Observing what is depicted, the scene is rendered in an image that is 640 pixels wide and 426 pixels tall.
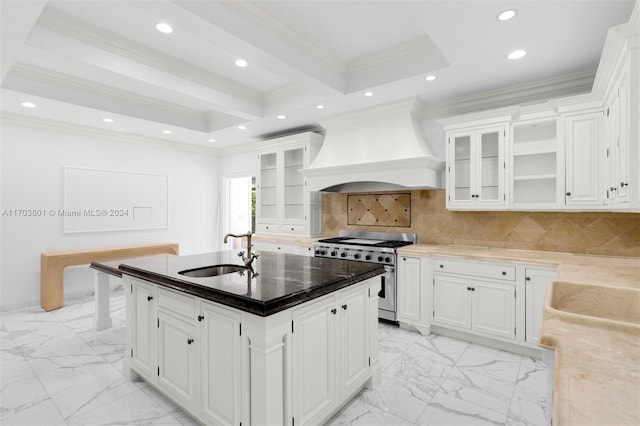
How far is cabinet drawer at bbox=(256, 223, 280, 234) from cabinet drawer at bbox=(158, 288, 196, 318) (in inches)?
121

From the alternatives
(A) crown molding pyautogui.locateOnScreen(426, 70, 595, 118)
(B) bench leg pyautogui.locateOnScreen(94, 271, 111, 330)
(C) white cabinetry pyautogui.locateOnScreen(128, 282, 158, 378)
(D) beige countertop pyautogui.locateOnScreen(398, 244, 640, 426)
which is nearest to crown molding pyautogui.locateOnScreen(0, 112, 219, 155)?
(B) bench leg pyautogui.locateOnScreen(94, 271, 111, 330)

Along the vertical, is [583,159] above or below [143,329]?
above

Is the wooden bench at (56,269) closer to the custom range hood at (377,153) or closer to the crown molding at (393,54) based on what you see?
the custom range hood at (377,153)

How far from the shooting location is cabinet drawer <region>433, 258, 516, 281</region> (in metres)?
3.07

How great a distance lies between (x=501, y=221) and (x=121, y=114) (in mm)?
4826

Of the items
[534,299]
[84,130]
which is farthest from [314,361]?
[84,130]

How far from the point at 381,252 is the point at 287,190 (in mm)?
2066

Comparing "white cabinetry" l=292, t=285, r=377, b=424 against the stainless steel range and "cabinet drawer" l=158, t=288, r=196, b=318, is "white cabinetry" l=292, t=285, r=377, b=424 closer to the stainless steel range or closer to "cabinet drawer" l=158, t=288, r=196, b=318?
"cabinet drawer" l=158, t=288, r=196, b=318

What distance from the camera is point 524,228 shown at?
3492 mm

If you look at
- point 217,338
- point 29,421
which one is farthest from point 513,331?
point 29,421

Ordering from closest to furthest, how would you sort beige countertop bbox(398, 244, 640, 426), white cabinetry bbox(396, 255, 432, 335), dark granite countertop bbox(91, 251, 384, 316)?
beige countertop bbox(398, 244, 640, 426), dark granite countertop bbox(91, 251, 384, 316), white cabinetry bbox(396, 255, 432, 335)

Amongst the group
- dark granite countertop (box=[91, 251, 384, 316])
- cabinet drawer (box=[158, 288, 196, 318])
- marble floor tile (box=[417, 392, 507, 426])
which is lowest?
marble floor tile (box=[417, 392, 507, 426])

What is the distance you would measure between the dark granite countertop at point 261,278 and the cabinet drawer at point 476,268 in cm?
135

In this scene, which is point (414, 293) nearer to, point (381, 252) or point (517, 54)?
point (381, 252)
